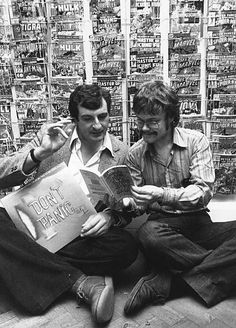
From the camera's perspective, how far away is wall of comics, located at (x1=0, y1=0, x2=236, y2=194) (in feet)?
5.62

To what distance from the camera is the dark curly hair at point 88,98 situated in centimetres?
151

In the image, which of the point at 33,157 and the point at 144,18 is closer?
the point at 33,157

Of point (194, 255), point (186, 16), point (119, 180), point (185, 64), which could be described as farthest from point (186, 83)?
point (194, 255)

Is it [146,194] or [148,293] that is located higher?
[146,194]

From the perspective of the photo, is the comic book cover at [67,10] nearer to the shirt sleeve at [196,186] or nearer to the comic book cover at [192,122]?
the comic book cover at [192,122]

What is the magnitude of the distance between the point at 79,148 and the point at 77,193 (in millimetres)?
288

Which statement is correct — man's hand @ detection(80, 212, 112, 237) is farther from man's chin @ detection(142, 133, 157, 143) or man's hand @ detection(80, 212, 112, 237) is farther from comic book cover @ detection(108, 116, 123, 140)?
comic book cover @ detection(108, 116, 123, 140)

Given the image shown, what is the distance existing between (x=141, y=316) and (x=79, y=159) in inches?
29.6

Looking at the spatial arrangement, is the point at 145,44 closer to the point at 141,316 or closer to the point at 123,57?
the point at 123,57

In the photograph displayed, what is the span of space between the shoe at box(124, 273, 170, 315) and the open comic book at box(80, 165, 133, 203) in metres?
0.38

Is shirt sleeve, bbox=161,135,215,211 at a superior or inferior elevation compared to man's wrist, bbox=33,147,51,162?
inferior

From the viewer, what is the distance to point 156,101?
1423 millimetres

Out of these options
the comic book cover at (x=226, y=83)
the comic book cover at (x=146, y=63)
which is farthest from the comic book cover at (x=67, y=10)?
the comic book cover at (x=226, y=83)

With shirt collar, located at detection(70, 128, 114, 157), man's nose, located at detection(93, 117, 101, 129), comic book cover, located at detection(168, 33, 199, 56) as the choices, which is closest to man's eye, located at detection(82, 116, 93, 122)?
man's nose, located at detection(93, 117, 101, 129)
